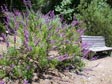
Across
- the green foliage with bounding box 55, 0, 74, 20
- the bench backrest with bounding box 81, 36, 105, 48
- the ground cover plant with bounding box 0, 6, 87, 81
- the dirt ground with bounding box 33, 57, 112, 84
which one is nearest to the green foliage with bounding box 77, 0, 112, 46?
the bench backrest with bounding box 81, 36, 105, 48

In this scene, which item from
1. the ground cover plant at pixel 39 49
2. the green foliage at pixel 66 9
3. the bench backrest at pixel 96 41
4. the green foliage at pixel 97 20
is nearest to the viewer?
the ground cover plant at pixel 39 49

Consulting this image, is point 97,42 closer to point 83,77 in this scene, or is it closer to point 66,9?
point 83,77

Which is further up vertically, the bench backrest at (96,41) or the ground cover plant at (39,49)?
the ground cover plant at (39,49)

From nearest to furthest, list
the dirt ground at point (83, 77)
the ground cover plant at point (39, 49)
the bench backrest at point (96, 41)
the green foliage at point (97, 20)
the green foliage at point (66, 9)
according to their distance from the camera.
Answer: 1. the ground cover plant at point (39, 49)
2. the dirt ground at point (83, 77)
3. the bench backrest at point (96, 41)
4. the green foliage at point (97, 20)
5. the green foliage at point (66, 9)

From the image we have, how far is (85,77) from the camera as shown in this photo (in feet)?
20.1

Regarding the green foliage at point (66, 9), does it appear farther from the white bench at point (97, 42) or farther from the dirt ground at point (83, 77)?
the dirt ground at point (83, 77)

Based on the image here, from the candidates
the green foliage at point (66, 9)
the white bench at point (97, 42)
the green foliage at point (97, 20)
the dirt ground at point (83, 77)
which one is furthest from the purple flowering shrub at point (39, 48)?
the green foliage at point (66, 9)

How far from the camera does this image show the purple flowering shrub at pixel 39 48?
17.5ft

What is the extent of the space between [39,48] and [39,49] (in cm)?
2

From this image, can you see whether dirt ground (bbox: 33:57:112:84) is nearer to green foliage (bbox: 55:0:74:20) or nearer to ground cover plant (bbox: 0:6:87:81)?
ground cover plant (bbox: 0:6:87:81)

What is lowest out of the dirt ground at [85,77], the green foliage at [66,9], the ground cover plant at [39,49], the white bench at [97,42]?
the dirt ground at [85,77]

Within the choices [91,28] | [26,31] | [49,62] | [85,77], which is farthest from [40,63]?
[91,28]

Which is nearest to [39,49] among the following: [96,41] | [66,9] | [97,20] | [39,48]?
[39,48]

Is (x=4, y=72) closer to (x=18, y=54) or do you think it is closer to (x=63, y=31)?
(x=18, y=54)
